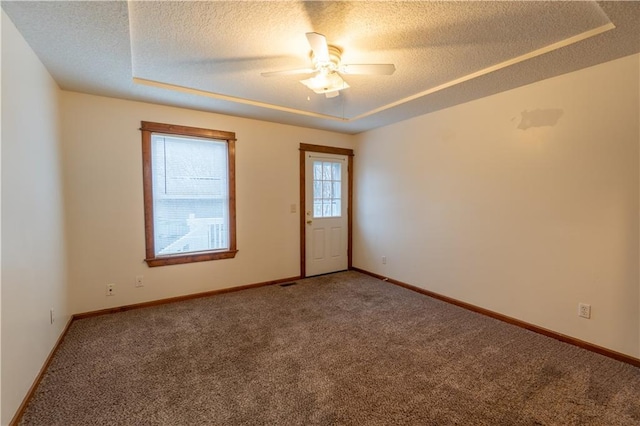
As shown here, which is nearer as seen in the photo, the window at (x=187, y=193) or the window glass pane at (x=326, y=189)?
the window at (x=187, y=193)

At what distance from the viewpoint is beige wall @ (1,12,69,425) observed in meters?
1.68

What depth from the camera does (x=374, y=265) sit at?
15.5 feet

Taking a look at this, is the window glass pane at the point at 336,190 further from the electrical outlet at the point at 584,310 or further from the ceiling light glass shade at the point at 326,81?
the electrical outlet at the point at 584,310

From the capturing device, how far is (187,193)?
366cm

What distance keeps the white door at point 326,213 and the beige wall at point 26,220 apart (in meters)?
2.96

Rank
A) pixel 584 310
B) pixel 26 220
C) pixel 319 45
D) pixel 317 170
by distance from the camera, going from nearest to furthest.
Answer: pixel 319 45 < pixel 26 220 < pixel 584 310 < pixel 317 170

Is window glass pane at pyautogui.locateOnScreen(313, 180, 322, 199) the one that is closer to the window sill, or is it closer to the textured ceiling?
the window sill

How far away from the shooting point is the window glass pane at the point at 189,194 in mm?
3506

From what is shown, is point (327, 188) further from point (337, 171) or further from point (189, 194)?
point (189, 194)

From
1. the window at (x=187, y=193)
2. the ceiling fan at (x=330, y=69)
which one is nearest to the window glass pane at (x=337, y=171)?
the window at (x=187, y=193)

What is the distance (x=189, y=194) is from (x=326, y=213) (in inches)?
83.2

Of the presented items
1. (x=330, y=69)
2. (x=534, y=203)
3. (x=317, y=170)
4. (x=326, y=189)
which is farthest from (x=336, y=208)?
(x=330, y=69)

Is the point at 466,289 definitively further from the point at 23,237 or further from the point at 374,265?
the point at 23,237

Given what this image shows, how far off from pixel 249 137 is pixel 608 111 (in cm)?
371
